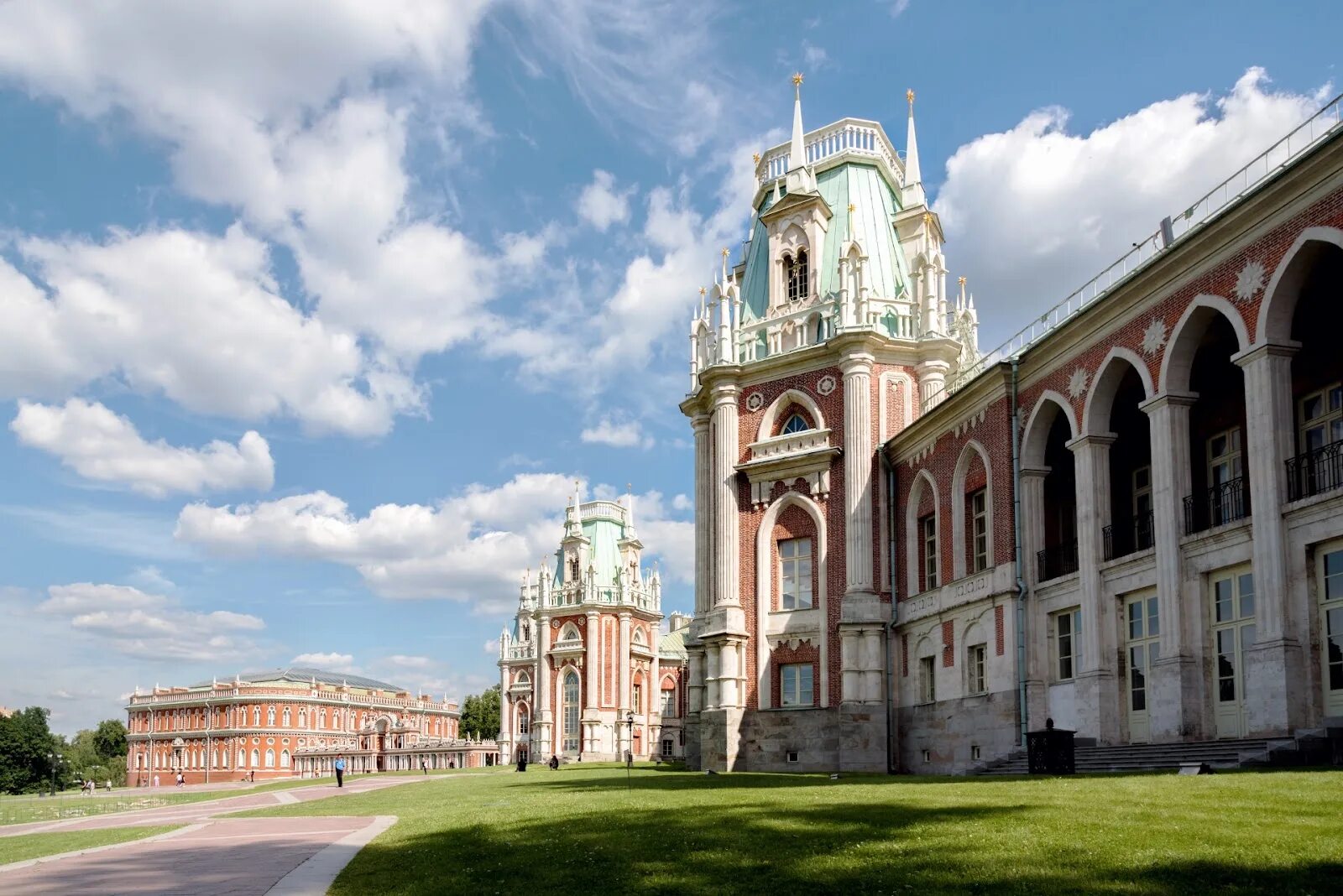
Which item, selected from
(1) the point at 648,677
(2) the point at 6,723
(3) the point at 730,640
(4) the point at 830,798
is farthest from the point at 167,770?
(4) the point at 830,798

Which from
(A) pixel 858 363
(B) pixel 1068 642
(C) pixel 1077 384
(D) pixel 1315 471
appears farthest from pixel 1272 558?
(A) pixel 858 363

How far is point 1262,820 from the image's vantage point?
1115 centimetres

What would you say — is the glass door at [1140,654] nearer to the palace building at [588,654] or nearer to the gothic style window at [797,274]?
the gothic style window at [797,274]

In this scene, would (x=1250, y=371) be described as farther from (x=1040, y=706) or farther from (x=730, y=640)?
(x=730, y=640)

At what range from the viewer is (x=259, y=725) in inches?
5157

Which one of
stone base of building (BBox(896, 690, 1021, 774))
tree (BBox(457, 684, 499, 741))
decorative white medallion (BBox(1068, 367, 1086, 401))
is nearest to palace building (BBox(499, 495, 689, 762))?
tree (BBox(457, 684, 499, 741))

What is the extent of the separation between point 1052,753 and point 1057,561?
934 centimetres

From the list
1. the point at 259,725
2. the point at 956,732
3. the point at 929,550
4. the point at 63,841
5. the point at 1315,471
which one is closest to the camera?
the point at 1315,471

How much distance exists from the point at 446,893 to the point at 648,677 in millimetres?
92537

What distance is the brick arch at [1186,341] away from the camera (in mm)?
23156

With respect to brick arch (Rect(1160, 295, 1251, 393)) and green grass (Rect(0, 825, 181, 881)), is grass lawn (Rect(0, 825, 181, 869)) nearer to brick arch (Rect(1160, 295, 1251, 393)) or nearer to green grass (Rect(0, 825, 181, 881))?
green grass (Rect(0, 825, 181, 881))

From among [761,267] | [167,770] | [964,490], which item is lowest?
[167,770]

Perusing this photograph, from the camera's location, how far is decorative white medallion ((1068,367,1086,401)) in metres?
27.6

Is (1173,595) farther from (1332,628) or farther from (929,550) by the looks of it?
(929,550)
